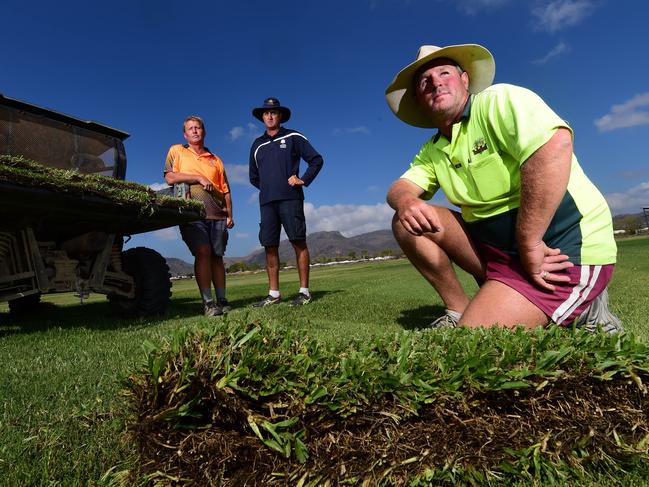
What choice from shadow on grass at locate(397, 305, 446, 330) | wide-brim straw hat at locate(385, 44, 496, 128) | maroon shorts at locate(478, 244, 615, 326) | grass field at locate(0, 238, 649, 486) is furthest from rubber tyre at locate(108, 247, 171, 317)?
maroon shorts at locate(478, 244, 615, 326)

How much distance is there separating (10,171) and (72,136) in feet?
5.20

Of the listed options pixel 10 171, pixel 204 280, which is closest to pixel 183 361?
pixel 10 171

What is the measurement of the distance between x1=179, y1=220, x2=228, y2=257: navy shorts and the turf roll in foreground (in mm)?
3910

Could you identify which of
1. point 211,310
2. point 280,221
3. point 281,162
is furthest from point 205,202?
point 211,310

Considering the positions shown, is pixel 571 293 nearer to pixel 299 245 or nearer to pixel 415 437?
pixel 415 437

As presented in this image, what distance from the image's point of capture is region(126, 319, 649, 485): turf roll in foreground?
1.05 metres

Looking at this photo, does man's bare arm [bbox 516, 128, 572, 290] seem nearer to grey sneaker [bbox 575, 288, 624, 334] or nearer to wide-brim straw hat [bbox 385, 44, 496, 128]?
grey sneaker [bbox 575, 288, 624, 334]

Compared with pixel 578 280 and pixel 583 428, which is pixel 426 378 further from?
pixel 578 280

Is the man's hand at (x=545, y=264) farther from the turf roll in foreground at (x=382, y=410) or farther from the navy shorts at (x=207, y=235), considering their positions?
the navy shorts at (x=207, y=235)

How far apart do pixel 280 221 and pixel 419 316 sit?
265cm

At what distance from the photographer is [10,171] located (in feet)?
10.3

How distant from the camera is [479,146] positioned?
225 cm

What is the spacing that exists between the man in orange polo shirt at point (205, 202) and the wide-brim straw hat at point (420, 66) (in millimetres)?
2876

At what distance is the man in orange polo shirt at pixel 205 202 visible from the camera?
16.3 feet
